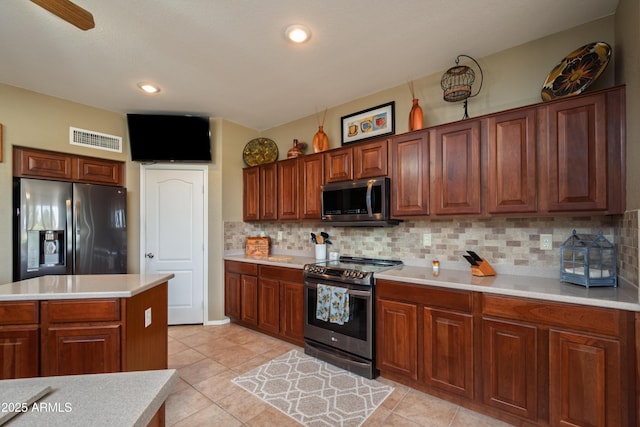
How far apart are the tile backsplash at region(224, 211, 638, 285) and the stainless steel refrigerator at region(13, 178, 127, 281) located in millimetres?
2442

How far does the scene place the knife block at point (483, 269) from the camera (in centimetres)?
225

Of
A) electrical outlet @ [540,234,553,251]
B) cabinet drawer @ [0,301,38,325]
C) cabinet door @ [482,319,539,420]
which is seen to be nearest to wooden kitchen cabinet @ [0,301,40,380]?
cabinet drawer @ [0,301,38,325]

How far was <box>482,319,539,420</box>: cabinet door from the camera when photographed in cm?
175

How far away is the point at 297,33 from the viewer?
2.09 m

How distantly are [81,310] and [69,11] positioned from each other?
1.76 metres

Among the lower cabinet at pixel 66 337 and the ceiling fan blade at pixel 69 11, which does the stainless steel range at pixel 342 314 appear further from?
the ceiling fan blade at pixel 69 11

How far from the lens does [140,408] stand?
0.70 meters

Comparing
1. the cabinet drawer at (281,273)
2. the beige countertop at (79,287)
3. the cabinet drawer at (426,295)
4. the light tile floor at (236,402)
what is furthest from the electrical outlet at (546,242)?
the beige countertop at (79,287)

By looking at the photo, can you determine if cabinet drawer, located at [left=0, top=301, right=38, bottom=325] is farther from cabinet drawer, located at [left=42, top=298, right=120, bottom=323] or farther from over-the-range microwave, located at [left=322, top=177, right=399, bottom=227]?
over-the-range microwave, located at [left=322, top=177, right=399, bottom=227]

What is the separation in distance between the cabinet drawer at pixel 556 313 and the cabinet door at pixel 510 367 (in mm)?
69

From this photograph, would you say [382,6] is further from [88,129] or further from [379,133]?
[88,129]

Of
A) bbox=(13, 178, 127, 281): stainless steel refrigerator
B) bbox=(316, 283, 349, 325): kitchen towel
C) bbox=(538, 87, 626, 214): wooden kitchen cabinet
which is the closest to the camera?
bbox=(538, 87, 626, 214): wooden kitchen cabinet

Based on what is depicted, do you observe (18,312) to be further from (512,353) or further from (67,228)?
(512,353)

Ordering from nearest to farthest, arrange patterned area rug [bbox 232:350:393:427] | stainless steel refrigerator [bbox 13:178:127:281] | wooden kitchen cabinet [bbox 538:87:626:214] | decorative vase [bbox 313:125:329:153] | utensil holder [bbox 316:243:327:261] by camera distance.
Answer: wooden kitchen cabinet [bbox 538:87:626:214] < patterned area rug [bbox 232:350:393:427] < stainless steel refrigerator [bbox 13:178:127:281] < decorative vase [bbox 313:125:329:153] < utensil holder [bbox 316:243:327:261]
